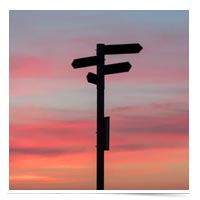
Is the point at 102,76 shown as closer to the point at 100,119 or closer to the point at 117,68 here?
the point at 117,68

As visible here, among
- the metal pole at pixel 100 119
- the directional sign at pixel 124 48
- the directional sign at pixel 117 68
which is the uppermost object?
the directional sign at pixel 124 48

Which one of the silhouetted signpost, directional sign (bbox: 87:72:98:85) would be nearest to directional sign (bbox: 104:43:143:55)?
the silhouetted signpost

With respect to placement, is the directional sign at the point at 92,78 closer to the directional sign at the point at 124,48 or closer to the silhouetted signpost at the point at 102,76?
→ the silhouetted signpost at the point at 102,76

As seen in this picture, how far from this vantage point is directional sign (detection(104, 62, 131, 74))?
2236mm

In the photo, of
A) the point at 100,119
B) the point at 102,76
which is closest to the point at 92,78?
the point at 102,76

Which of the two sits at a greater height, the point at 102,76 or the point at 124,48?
the point at 124,48

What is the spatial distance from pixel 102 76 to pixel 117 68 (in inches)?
2.8

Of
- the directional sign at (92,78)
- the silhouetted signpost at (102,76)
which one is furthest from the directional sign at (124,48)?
the directional sign at (92,78)

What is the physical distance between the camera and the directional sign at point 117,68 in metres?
2.24

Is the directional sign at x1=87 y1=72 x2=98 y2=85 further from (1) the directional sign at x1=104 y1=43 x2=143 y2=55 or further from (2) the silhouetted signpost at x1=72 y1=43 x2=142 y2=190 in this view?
(1) the directional sign at x1=104 y1=43 x2=143 y2=55

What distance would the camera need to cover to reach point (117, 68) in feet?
7.34
